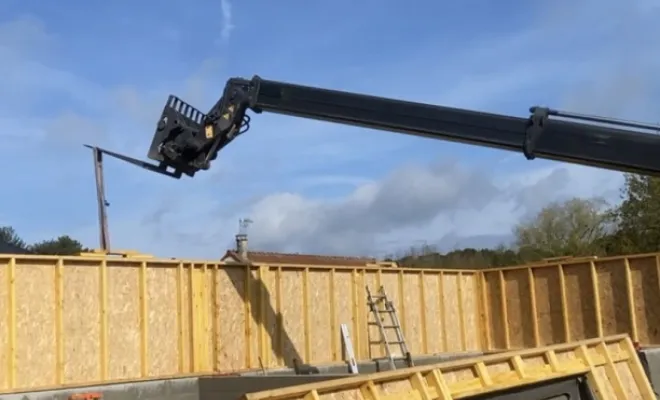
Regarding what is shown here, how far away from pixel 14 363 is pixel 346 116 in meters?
4.82

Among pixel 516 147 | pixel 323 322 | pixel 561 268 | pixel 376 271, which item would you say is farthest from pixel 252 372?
pixel 561 268

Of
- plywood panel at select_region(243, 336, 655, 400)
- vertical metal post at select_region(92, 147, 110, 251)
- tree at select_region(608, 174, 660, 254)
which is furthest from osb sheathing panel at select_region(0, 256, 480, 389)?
tree at select_region(608, 174, 660, 254)

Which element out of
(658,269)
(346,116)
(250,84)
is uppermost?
(250,84)

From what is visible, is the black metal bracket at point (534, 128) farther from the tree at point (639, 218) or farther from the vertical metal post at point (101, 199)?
the tree at point (639, 218)

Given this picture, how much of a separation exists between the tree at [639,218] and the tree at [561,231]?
150 inches

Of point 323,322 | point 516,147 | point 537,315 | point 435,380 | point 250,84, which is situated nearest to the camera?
point 435,380

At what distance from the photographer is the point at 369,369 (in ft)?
45.2

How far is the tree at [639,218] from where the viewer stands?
1104 inches

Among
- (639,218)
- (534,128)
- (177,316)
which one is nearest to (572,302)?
(177,316)

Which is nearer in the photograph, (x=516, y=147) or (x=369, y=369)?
(x=516, y=147)

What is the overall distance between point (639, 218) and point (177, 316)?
22068mm

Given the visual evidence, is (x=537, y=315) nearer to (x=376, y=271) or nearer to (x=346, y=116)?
(x=376, y=271)

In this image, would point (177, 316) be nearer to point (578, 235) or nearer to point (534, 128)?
point (534, 128)

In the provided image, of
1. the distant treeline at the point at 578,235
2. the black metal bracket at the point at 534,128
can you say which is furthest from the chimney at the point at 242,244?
the black metal bracket at the point at 534,128
